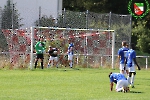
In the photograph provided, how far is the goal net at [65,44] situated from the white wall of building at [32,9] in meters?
2.13

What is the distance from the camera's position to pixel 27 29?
3744cm

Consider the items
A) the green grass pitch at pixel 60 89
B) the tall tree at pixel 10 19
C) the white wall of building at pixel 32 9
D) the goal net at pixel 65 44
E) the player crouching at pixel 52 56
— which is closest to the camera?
the green grass pitch at pixel 60 89

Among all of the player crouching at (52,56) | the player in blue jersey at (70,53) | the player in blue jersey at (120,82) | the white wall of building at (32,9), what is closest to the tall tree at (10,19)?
the white wall of building at (32,9)

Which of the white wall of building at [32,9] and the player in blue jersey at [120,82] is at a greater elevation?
the white wall of building at [32,9]

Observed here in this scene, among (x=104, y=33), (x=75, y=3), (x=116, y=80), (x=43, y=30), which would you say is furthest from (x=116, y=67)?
(x=75, y=3)

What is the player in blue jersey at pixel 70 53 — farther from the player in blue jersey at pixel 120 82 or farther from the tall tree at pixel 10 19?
the player in blue jersey at pixel 120 82

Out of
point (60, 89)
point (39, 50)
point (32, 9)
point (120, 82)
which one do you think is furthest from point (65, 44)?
point (120, 82)

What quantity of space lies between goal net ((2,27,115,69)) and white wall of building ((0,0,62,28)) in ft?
6.98

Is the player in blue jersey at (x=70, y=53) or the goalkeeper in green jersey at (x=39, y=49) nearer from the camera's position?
the goalkeeper in green jersey at (x=39, y=49)

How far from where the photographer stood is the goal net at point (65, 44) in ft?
120

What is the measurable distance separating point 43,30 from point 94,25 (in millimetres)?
4936

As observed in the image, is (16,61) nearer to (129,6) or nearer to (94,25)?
(94,25)

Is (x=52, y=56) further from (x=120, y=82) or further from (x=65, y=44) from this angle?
(x=120, y=82)

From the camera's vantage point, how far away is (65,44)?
39.6 meters
